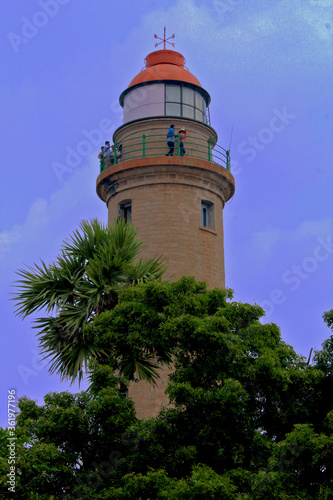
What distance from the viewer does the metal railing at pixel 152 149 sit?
30.4 m

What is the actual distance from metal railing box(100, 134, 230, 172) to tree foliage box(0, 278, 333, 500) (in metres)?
11.7

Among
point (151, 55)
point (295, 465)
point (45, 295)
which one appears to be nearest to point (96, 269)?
point (45, 295)

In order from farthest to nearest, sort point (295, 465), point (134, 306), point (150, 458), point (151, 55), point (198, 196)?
1. point (151, 55)
2. point (198, 196)
3. point (134, 306)
4. point (150, 458)
5. point (295, 465)

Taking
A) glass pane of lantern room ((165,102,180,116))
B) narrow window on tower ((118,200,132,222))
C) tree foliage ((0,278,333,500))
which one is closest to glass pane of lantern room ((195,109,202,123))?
glass pane of lantern room ((165,102,180,116))

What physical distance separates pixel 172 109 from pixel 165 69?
2.32 metres

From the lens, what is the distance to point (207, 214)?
101ft

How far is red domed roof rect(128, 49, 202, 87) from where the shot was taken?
32281 millimetres

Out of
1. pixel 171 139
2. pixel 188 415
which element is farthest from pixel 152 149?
pixel 188 415

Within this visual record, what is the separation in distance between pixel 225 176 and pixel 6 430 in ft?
58.4

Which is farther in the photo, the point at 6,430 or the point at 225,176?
the point at 225,176

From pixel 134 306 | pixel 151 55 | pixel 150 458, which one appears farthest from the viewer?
pixel 151 55

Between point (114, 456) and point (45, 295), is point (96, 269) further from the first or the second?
point (114, 456)

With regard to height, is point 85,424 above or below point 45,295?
below

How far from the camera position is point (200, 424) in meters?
18.0
